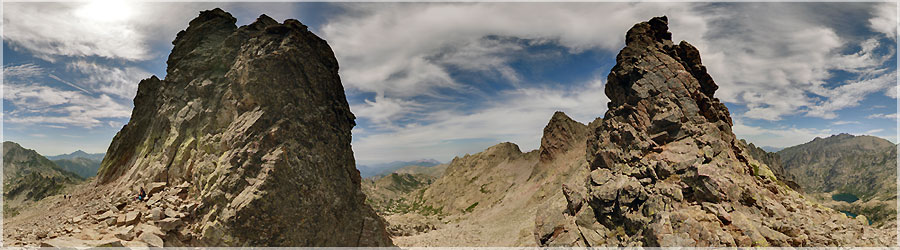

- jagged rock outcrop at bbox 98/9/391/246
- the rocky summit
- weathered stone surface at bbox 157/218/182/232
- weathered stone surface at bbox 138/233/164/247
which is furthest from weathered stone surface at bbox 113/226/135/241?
the rocky summit

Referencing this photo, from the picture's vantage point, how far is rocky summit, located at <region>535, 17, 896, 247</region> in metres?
19.8

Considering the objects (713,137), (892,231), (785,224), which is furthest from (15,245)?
(892,231)

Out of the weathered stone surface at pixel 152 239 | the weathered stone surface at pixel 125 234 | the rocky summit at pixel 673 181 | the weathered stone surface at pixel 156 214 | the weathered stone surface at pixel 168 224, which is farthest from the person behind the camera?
the rocky summit at pixel 673 181

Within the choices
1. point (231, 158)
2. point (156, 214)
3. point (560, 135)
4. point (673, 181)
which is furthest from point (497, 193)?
point (156, 214)

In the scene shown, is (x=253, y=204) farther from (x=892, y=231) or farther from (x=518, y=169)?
(x=518, y=169)

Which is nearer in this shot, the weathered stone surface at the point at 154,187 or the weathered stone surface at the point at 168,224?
the weathered stone surface at the point at 168,224

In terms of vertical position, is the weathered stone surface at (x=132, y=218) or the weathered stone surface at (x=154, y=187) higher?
the weathered stone surface at (x=154, y=187)

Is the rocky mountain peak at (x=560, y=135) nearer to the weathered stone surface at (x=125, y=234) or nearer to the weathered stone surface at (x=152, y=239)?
the weathered stone surface at (x=152, y=239)

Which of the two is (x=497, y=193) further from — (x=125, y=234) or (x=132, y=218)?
(x=125, y=234)

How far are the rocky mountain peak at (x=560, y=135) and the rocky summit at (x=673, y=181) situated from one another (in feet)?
159

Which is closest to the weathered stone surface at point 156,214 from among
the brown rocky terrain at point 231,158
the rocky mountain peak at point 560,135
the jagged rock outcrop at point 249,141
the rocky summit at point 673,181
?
the brown rocky terrain at point 231,158

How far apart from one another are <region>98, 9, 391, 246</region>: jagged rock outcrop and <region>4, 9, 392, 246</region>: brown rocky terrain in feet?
0.25

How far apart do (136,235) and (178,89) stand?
11765 mm

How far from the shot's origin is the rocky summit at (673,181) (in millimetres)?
19812
